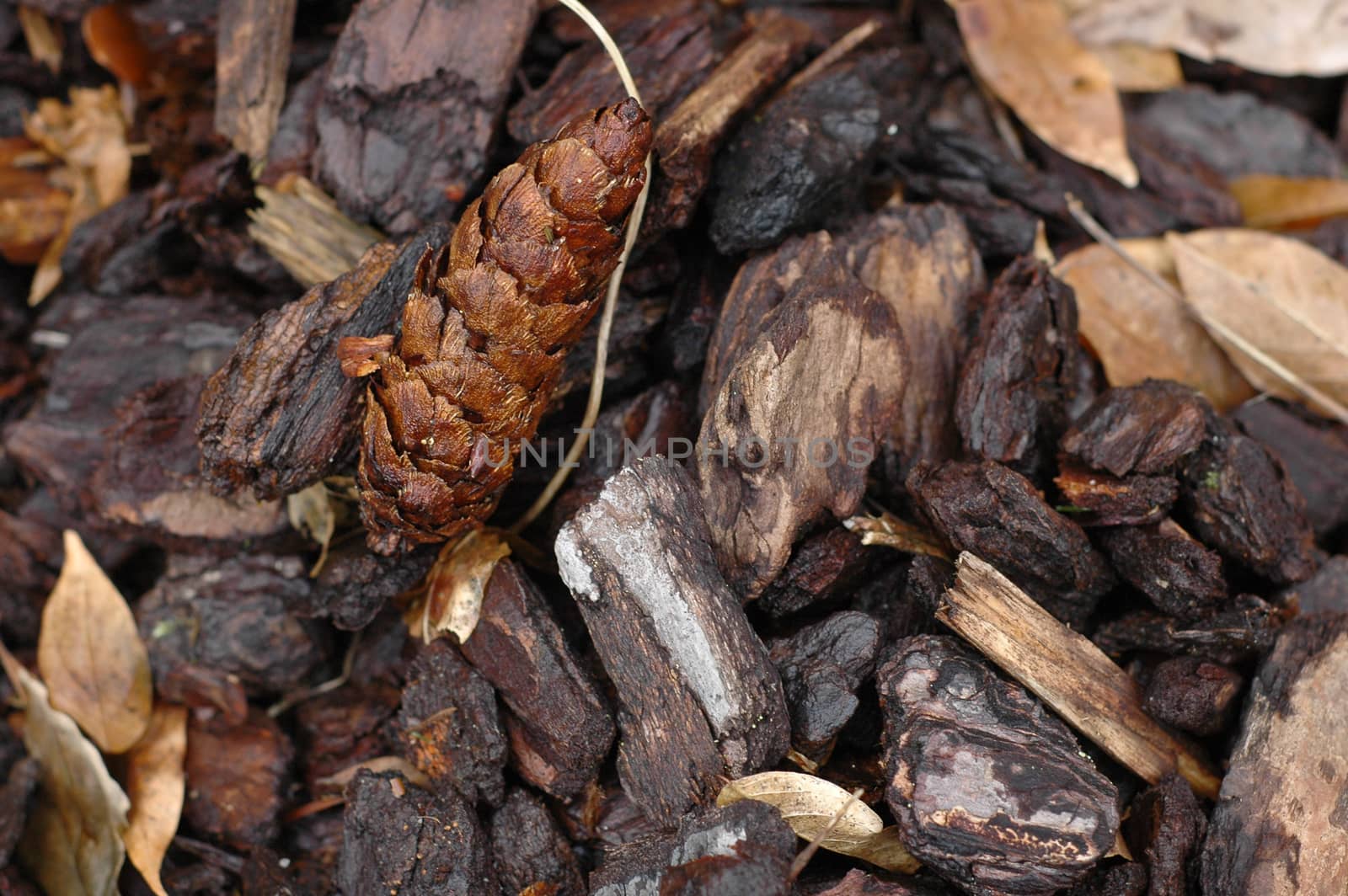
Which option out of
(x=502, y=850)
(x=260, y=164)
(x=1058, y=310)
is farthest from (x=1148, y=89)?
(x=502, y=850)

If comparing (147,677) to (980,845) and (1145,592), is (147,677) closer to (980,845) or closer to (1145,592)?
(980,845)

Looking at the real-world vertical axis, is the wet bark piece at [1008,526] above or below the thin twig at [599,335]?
below

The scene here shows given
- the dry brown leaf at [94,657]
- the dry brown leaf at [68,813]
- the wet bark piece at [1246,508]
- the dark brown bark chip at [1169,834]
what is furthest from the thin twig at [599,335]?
the dark brown bark chip at [1169,834]

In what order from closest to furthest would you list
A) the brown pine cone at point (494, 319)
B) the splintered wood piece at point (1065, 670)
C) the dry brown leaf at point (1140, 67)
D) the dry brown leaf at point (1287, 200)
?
the brown pine cone at point (494, 319), the splintered wood piece at point (1065, 670), the dry brown leaf at point (1287, 200), the dry brown leaf at point (1140, 67)

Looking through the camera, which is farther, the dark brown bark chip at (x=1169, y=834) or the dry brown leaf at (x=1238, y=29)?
the dry brown leaf at (x=1238, y=29)

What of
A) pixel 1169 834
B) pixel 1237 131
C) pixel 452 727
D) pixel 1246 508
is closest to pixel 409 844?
pixel 452 727

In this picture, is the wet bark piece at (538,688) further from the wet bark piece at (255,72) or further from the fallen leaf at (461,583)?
the wet bark piece at (255,72)
